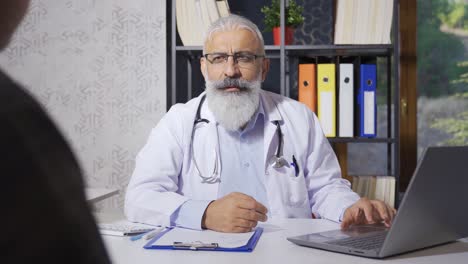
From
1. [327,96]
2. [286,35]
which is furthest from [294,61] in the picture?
[327,96]

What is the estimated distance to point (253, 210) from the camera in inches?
54.0

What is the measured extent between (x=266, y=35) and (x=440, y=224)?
196cm

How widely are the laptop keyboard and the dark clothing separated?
1.02 meters

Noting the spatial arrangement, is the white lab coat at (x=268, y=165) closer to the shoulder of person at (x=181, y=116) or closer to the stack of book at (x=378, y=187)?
the shoulder of person at (x=181, y=116)

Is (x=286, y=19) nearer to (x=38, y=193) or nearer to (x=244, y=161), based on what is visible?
(x=244, y=161)

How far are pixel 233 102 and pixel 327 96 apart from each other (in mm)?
614

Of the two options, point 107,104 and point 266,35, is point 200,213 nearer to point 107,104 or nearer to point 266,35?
point 107,104

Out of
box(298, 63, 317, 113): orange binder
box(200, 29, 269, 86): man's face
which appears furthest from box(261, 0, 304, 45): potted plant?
box(200, 29, 269, 86): man's face

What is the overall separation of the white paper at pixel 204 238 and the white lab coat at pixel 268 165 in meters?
0.40

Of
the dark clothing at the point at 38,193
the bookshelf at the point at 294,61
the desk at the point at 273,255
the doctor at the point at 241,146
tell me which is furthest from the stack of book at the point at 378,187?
the dark clothing at the point at 38,193

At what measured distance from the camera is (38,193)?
0.16 meters

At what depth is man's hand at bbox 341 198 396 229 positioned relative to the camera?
1438mm

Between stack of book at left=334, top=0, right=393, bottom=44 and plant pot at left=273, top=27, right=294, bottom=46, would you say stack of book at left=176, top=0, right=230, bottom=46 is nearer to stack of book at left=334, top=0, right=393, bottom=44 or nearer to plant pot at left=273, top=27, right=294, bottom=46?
plant pot at left=273, top=27, right=294, bottom=46

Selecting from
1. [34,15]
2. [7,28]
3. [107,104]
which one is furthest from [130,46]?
[7,28]
